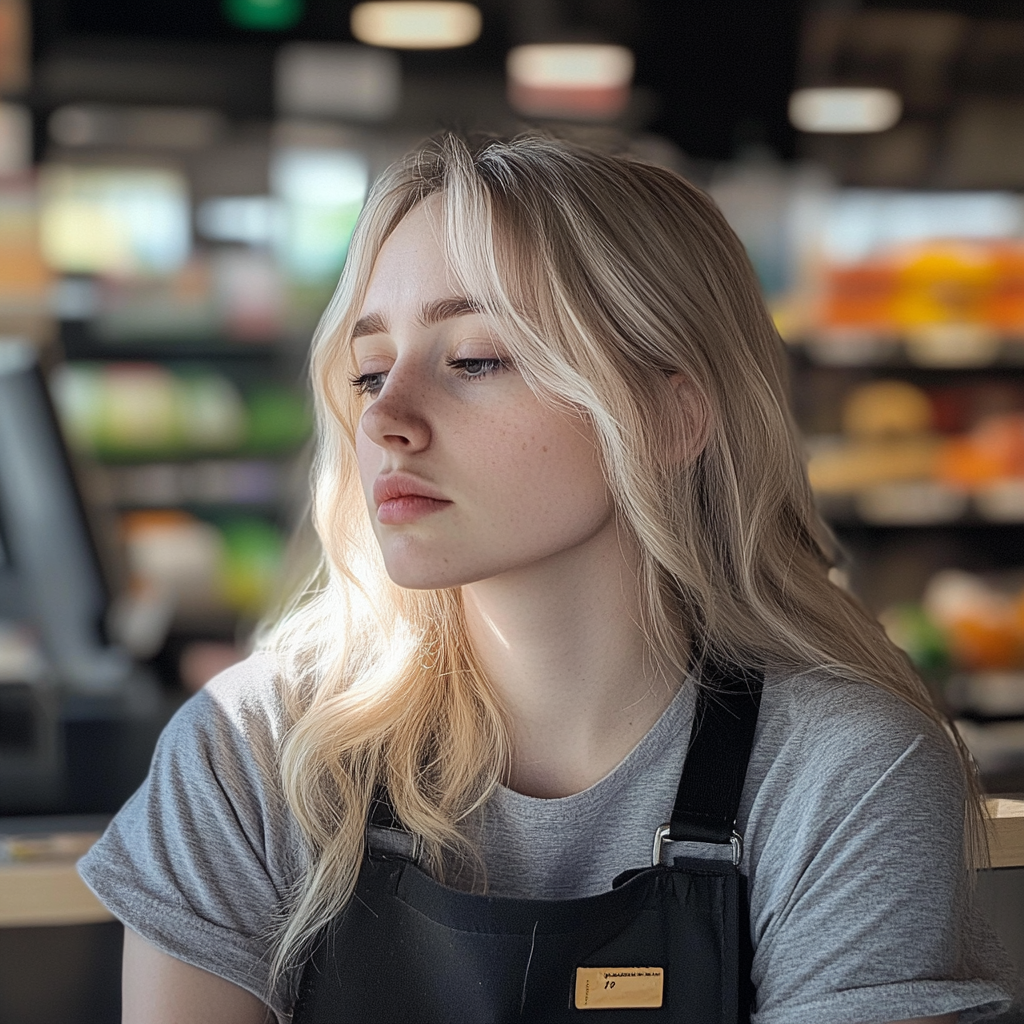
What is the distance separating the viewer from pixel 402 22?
4062 mm

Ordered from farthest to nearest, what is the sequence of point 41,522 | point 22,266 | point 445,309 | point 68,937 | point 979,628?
point 979,628 → point 22,266 → point 41,522 → point 68,937 → point 445,309

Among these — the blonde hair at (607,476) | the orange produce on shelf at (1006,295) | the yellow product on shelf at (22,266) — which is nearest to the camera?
the blonde hair at (607,476)

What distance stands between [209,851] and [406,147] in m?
3.07

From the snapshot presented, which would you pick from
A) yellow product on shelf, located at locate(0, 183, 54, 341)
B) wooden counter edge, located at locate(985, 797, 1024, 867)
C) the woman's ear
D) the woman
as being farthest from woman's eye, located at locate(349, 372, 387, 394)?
yellow product on shelf, located at locate(0, 183, 54, 341)

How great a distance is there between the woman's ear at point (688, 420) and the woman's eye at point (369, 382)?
28cm

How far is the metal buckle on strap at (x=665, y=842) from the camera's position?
1141 mm

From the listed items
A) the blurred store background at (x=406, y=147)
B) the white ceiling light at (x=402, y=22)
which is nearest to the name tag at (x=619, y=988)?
the blurred store background at (x=406, y=147)

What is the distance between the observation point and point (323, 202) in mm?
4016

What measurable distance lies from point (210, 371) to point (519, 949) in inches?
129

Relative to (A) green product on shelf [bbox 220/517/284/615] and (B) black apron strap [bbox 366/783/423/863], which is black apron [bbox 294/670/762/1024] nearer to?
(B) black apron strap [bbox 366/783/423/863]

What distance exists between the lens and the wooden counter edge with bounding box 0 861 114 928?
1.28 m

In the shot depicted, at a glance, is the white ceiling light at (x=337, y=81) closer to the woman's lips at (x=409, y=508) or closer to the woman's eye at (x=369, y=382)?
the woman's eye at (x=369, y=382)

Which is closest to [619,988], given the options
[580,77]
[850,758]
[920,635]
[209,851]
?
[850,758]

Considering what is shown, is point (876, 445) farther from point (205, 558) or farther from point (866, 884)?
point (866, 884)
